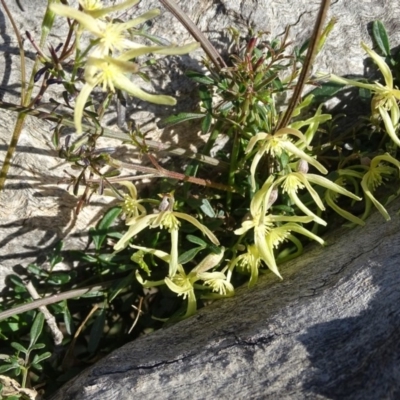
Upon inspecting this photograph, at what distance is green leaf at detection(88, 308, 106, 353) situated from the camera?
1.93 m

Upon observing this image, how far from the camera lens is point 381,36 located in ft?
5.95

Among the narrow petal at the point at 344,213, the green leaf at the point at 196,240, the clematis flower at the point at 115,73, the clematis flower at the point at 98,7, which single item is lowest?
the narrow petal at the point at 344,213

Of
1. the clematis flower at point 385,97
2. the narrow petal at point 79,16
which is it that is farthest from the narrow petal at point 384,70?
the narrow petal at point 79,16

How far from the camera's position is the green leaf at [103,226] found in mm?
1862

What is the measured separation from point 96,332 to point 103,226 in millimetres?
326

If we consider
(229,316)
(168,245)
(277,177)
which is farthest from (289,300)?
(168,245)

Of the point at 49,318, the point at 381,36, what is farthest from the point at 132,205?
the point at 381,36

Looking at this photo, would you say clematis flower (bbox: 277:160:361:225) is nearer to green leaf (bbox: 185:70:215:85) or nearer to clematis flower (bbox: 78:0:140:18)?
green leaf (bbox: 185:70:215:85)

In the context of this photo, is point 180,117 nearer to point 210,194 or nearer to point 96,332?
point 210,194

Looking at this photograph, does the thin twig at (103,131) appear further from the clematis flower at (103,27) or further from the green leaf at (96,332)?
the green leaf at (96,332)

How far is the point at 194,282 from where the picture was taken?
5.89 ft

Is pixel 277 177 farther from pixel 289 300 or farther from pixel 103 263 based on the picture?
pixel 103 263

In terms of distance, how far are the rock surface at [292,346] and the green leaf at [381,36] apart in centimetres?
50

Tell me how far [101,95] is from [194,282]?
560 millimetres
